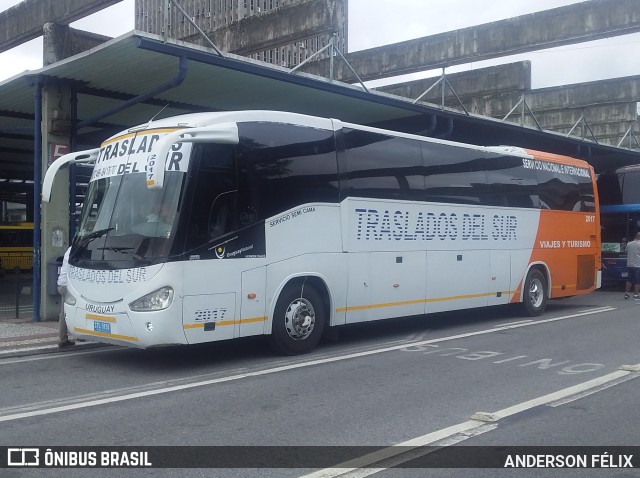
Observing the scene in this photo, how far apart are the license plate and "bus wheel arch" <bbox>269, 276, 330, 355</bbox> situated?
2.20 metres

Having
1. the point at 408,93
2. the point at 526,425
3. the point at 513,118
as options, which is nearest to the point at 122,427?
the point at 526,425

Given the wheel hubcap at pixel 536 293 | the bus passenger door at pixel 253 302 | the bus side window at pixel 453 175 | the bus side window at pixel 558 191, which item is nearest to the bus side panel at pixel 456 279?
the bus side window at pixel 453 175

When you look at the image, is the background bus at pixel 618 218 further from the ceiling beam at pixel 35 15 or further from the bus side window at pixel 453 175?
the ceiling beam at pixel 35 15

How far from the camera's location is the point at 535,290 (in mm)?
16266

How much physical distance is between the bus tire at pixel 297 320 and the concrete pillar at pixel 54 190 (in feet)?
20.3

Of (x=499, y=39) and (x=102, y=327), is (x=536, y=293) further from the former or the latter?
(x=499, y=39)

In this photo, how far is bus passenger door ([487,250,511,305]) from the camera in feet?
48.8

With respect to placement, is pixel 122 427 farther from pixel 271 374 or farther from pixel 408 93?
pixel 408 93

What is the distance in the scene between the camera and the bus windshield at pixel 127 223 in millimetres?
9328

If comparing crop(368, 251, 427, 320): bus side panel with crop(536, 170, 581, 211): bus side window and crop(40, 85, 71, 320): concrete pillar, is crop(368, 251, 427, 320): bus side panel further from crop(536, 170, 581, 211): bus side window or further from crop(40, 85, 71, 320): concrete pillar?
crop(40, 85, 71, 320): concrete pillar

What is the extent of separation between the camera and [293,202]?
10.7m

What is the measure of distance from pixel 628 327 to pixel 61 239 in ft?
36.4

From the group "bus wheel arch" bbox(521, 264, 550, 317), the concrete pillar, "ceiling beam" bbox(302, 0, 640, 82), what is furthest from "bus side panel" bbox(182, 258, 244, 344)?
"ceiling beam" bbox(302, 0, 640, 82)

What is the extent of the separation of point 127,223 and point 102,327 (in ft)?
4.52
